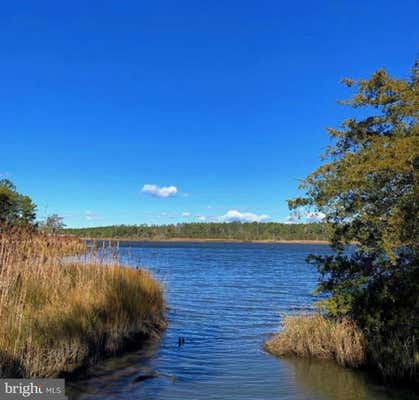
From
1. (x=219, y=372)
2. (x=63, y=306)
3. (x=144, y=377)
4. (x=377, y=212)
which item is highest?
(x=377, y=212)

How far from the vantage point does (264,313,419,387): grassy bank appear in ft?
27.3

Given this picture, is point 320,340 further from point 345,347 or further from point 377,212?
point 377,212

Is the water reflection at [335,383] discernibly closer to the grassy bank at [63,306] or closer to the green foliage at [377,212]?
the green foliage at [377,212]

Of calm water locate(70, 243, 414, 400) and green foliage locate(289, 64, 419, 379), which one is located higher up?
green foliage locate(289, 64, 419, 379)

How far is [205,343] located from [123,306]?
8.57 ft

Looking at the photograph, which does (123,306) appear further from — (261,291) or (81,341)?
(261,291)

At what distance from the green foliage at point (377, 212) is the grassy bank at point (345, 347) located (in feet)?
0.35

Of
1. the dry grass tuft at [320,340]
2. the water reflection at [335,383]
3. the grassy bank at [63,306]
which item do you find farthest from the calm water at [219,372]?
the grassy bank at [63,306]

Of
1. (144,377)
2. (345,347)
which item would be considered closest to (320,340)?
(345,347)

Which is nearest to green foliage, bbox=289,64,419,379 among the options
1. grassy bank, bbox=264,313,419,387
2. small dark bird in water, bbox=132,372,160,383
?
grassy bank, bbox=264,313,419,387

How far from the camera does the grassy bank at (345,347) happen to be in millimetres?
8328

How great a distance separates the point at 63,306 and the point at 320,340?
18.4ft

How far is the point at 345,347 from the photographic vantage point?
30.5 ft

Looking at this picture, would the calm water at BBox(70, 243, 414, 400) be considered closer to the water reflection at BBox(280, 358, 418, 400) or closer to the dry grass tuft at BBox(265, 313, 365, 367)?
the water reflection at BBox(280, 358, 418, 400)
